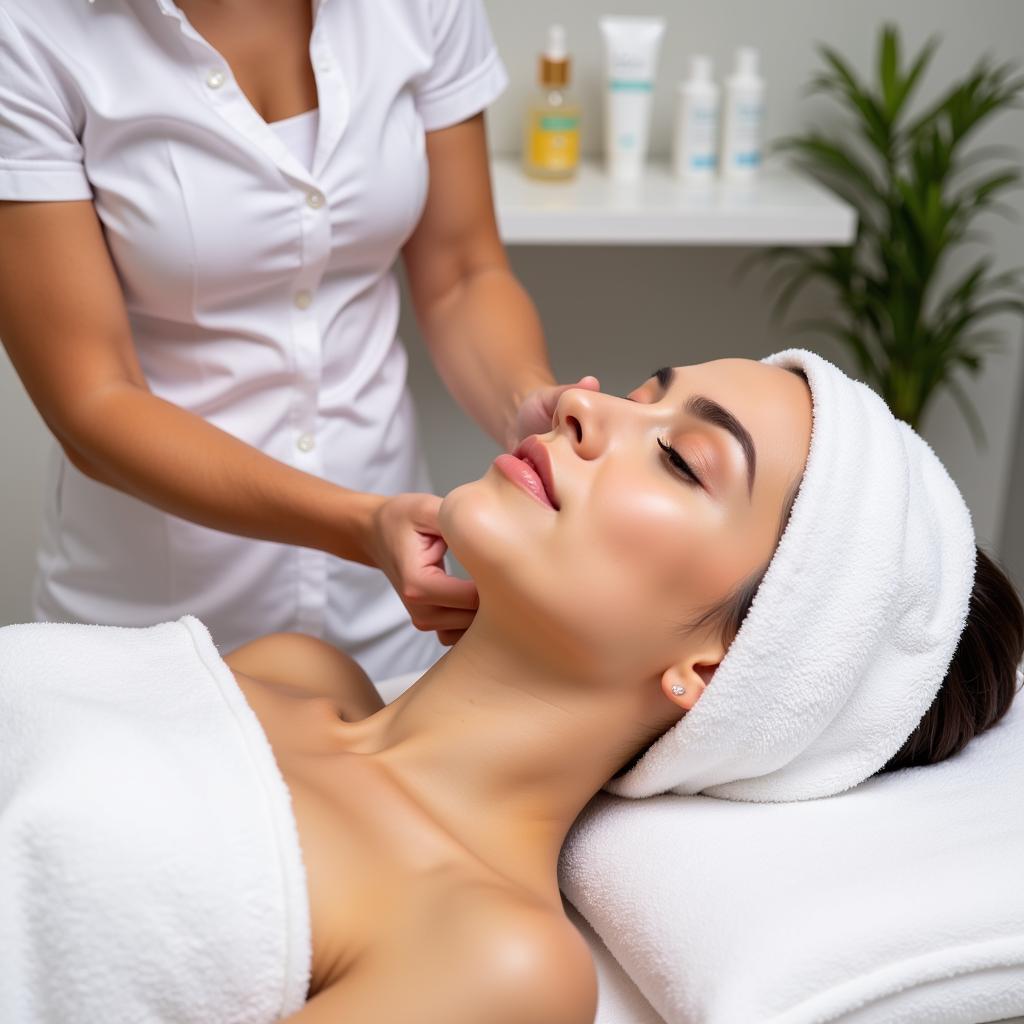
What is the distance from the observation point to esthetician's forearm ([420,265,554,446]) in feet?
5.24

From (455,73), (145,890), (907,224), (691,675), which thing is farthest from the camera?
(907,224)

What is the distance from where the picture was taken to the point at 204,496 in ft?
4.47

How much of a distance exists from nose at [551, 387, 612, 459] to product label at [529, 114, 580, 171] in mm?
1329

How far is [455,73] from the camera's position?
160cm

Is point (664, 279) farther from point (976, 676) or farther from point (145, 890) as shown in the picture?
point (145, 890)

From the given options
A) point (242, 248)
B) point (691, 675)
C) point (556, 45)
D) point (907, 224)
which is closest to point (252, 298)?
point (242, 248)

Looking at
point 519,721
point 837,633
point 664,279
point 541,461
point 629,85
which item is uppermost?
point 629,85

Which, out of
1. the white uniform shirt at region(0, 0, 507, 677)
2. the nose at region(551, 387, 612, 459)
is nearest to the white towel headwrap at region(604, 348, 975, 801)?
the nose at region(551, 387, 612, 459)

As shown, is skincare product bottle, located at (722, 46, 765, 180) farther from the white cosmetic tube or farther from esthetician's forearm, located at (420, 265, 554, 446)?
esthetician's forearm, located at (420, 265, 554, 446)

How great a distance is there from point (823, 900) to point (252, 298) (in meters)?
0.90

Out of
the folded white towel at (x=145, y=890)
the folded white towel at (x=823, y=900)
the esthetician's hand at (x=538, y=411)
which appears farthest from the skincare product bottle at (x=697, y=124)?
the folded white towel at (x=145, y=890)

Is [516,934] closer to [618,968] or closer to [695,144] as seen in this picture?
[618,968]

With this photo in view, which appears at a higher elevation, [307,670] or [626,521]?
[626,521]

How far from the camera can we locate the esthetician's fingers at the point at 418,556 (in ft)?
4.11
